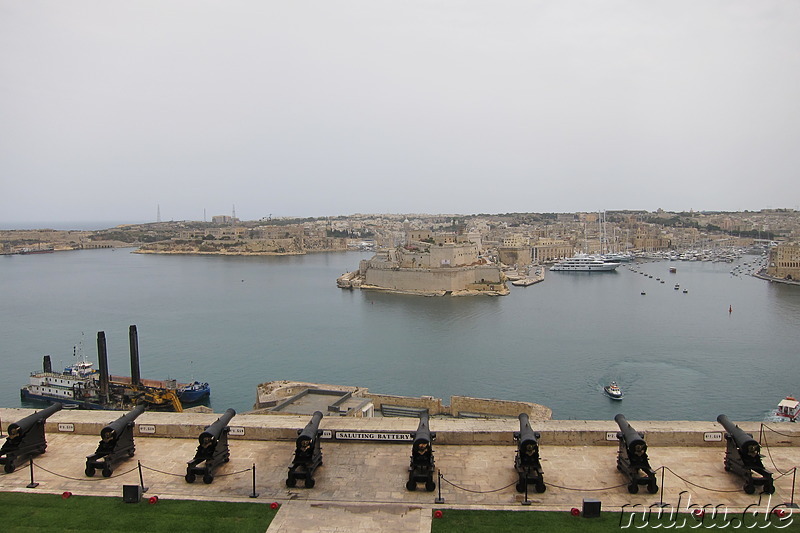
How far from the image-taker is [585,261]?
133 feet

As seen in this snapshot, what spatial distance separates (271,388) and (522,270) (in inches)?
1227

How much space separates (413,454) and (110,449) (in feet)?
6.10

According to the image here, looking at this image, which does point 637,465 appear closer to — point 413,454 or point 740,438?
point 740,438

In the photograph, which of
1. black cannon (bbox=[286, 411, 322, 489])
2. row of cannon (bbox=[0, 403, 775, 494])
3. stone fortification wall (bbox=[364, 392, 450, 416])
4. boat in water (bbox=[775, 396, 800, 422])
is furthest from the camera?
boat in water (bbox=[775, 396, 800, 422])

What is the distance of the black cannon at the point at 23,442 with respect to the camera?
11.6 ft

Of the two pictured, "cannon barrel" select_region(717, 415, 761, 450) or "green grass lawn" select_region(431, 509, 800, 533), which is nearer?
"green grass lawn" select_region(431, 509, 800, 533)

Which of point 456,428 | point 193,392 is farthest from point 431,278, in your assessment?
point 456,428

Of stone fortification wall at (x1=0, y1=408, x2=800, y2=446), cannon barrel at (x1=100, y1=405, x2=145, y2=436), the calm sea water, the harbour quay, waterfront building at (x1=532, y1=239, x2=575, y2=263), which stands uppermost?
cannon barrel at (x1=100, y1=405, x2=145, y2=436)

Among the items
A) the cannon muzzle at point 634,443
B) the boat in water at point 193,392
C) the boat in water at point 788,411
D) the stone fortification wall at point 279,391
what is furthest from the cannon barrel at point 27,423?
the boat in water at point 788,411

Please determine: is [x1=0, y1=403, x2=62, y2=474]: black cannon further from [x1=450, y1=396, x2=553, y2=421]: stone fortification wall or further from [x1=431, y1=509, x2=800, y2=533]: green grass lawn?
[x1=450, y1=396, x2=553, y2=421]: stone fortification wall

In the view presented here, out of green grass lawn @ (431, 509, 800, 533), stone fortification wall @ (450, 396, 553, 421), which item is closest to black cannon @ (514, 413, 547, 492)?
green grass lawn @ (431, 509, 800, 533)

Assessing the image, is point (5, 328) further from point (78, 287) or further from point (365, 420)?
point (365, 420)

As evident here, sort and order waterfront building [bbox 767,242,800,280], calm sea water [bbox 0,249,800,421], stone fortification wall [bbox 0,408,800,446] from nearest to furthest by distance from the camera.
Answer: stone fortification wall [bbox 0,408,800,446] → calm sea water [bbox 0,249,800,421] → waterfront building [bbox 767,242,800,280]

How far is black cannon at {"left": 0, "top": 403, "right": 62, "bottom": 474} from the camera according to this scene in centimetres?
355
